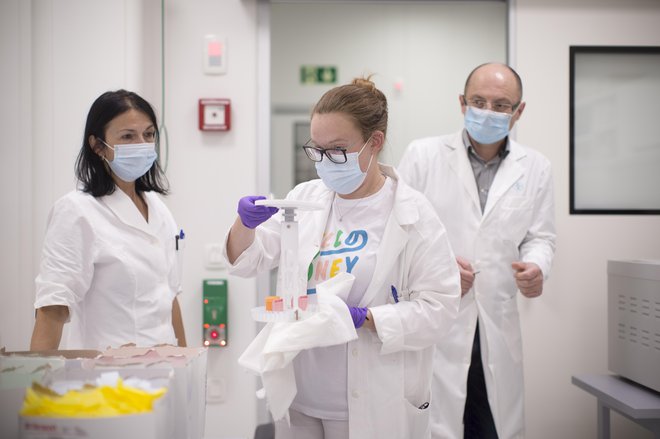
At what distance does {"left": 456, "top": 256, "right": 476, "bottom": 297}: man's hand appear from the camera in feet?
6.33

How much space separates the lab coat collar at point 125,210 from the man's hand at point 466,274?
952mm

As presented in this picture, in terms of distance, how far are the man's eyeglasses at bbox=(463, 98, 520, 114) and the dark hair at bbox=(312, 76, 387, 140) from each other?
27.5 inches

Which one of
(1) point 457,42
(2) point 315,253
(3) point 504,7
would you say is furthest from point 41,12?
(3) point 504,7

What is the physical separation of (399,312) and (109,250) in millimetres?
738

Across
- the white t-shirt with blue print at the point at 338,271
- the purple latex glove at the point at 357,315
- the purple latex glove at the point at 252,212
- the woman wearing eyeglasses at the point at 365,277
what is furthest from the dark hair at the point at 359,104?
the purple latex glove at the point at 357,315

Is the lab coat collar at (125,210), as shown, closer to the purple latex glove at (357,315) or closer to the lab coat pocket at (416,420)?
the purple latex glove at (357,315)

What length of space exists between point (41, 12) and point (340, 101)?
1.33 metres

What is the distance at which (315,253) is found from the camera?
142 cm

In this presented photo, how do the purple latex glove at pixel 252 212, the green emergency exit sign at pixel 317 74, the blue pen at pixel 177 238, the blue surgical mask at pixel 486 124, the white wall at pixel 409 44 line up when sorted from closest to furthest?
the purple latex glove at pixel 252 212, the blue pen at pixel 177 238, the blue surgical mask at pixel 486 124, the white wall at pixel 409 44, the green emergency exit sign at pixel 317 74

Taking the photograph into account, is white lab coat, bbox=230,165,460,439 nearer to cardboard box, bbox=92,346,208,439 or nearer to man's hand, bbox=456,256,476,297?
cardboard box, bbox=92,346,208,439

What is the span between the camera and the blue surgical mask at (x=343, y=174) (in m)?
1.43

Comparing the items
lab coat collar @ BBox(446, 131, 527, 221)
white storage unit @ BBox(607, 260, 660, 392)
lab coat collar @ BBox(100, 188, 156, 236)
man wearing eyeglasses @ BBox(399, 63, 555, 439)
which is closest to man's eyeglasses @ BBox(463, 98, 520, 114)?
man wearing eyeglasses @ BBox(399, 63, 555, 439)

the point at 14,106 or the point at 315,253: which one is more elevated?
the point at 14,106

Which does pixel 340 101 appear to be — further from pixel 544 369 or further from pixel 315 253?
pixel 544 369
